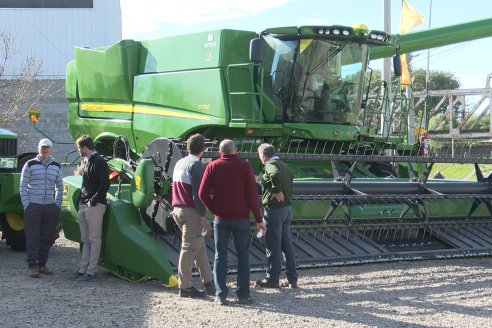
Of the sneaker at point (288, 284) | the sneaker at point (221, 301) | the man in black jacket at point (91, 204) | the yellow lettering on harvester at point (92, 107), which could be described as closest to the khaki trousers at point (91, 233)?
the man in black jacket at point (91, 204)

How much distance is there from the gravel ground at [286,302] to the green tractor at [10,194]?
3.97 feet

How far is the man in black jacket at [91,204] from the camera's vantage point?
742cm

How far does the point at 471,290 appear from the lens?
7328mm

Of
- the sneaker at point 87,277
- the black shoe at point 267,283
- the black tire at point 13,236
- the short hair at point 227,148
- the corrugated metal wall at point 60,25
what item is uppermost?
the corrugated metal wall at point 60,25

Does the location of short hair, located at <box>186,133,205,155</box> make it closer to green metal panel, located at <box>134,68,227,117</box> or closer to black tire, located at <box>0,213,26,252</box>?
green metal panel, located at <box>134,68,227,117</box>

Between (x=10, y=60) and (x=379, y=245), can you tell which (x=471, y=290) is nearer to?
(x=379, y=245)

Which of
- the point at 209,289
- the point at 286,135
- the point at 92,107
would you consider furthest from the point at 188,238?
the point at 92,107

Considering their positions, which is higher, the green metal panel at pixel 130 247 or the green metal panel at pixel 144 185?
the green metal panel at pixel 144 185

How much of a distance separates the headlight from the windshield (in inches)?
149

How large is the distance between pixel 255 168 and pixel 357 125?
2.22 metres

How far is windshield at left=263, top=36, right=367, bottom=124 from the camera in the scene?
9.85m

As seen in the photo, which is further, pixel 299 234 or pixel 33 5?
pixel 33 5

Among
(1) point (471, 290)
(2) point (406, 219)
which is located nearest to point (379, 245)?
(2) point (406, 219)

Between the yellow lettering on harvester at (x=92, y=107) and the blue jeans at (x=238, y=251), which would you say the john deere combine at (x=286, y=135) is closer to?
the yellow lettering on harvester at (x=92, y=107)
